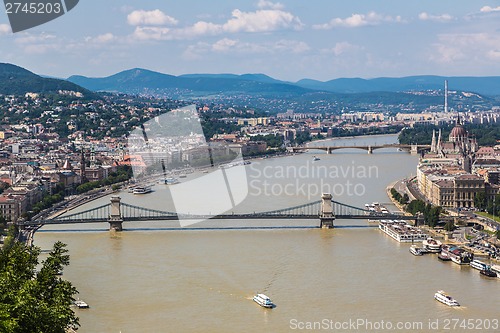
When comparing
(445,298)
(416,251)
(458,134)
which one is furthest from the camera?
(458,134)

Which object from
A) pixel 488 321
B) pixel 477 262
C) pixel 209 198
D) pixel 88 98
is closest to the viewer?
pixel 488 321

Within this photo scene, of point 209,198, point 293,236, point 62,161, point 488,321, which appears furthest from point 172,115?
point 488,321

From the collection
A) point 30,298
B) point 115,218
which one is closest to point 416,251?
point 115,218

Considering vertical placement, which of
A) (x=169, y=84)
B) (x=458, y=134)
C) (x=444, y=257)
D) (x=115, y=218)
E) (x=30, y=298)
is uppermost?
(x=169, y=84)

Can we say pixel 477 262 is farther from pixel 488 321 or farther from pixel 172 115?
pixel 172 115

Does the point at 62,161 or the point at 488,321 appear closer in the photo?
the point at 488,321

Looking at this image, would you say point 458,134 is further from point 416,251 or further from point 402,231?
point 416,251

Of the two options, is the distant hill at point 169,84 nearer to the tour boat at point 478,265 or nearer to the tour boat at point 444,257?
the tour boat at point 444,257
